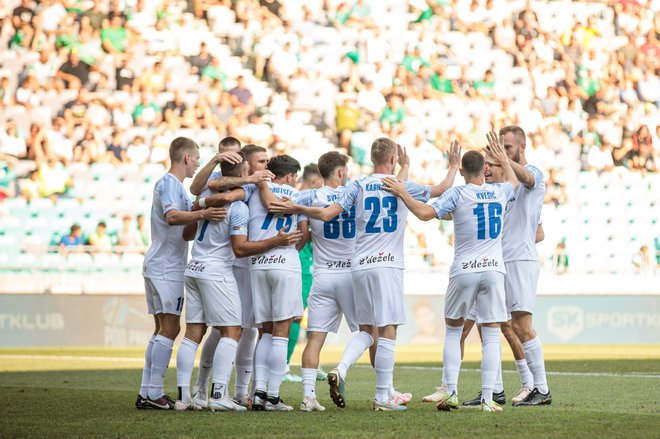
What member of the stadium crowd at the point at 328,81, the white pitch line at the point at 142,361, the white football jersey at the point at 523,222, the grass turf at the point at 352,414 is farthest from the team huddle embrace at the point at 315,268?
the stadium crowd at the point at 328,81

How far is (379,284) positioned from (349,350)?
602mm

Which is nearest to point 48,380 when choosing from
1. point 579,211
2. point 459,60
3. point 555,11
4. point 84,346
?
point 84,346

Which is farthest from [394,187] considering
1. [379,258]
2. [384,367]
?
[384,367]

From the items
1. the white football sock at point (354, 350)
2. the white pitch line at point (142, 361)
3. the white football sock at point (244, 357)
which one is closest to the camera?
the white football sock at point (354, 350)

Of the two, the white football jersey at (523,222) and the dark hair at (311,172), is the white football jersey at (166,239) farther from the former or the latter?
the white football jersey at (523,222)

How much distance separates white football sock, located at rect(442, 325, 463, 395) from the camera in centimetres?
926

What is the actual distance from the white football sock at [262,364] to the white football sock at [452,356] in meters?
1.47

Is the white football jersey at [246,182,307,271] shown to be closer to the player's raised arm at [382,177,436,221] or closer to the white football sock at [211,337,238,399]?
the white football sock at [211,337,238,399]

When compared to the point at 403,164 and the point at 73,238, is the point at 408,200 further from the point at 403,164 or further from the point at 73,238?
the point at 73,238

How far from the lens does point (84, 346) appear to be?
66.3 ft

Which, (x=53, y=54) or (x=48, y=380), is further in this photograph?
(x=53, y=54)

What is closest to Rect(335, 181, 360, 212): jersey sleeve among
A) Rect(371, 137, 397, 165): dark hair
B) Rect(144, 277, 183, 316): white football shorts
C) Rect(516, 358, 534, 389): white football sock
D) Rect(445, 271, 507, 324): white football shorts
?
Rect(371, 137, 397, 165): dark hair

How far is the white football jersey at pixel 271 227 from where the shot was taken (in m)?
9.31

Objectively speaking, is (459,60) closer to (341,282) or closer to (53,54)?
(53,54)
